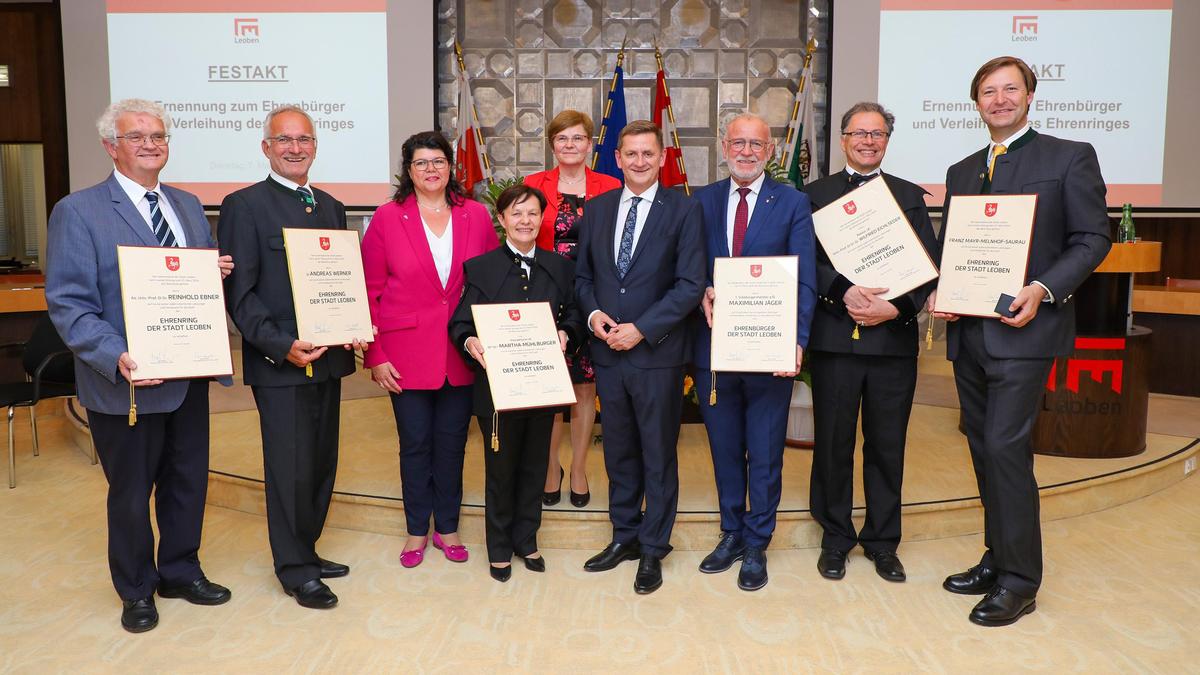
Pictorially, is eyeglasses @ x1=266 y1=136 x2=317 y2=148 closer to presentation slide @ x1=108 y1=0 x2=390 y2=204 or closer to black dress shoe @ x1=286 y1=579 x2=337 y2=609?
black dress shoe @ x1=286 y1=579 x2=337 y2=609

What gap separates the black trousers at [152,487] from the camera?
2609 mm

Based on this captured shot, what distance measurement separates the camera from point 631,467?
3.04 m

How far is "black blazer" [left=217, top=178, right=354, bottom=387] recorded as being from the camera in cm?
266

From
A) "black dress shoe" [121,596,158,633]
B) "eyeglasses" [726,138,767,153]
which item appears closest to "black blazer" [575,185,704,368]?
"eyeglasses" [726,138,767,153]

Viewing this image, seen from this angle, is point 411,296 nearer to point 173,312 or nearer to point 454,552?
point 173,312

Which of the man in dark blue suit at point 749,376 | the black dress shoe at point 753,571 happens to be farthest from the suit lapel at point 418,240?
the black dress shoe at point 753,571

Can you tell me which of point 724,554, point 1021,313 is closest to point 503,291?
point 724,554

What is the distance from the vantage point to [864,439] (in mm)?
3055

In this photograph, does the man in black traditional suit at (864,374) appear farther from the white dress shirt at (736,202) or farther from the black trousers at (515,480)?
the black trousers at (515,480)

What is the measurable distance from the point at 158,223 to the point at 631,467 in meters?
1.78

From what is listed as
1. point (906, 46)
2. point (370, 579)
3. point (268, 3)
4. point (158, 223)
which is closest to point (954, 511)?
point (370, 579)

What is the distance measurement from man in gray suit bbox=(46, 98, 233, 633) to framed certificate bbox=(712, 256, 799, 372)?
5.33 ft

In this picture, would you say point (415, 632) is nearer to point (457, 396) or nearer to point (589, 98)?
point (457, 396)

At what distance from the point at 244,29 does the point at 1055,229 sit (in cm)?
582
